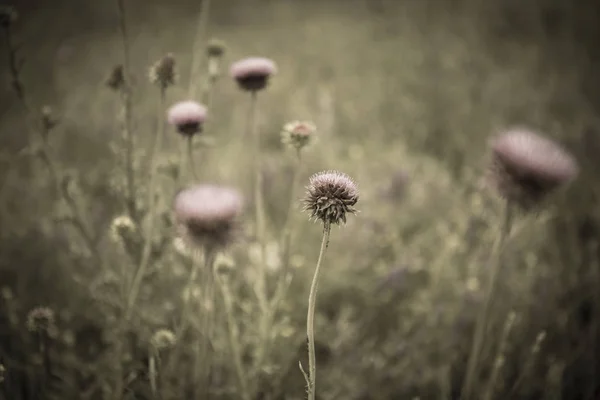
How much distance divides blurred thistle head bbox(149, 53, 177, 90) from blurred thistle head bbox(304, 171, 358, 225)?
37.4 inches

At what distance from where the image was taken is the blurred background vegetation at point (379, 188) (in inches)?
92.4

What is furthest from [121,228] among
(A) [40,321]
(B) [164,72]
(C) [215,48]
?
(C) [215,48]

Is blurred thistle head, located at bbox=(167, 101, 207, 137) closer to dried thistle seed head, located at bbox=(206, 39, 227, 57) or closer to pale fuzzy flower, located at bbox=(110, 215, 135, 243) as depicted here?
pale fuzzy flower, located at bbox=(110, 215, 135, 243)

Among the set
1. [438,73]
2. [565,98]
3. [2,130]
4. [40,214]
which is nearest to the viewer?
[40,214]

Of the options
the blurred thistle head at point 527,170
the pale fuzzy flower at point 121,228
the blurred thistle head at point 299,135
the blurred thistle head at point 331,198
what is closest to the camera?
the blurred thistle head at point 527,170

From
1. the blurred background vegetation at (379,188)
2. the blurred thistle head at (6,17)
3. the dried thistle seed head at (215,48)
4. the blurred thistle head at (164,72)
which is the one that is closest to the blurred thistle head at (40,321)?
the blurred background vegetation at (379,188)

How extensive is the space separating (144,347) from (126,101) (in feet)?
4.84

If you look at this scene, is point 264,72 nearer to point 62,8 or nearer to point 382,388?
point 382,388

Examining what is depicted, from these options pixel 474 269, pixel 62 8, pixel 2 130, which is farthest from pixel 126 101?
pixel 62 8

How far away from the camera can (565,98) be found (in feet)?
16.7

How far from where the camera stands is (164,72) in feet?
6.21

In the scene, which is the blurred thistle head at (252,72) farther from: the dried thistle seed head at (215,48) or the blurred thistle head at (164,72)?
the dried thistle seed head at (215,48)

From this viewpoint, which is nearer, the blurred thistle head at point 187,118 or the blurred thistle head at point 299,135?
the blurred thistle head at point 187,118

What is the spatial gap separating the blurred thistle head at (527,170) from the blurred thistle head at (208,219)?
79cm
